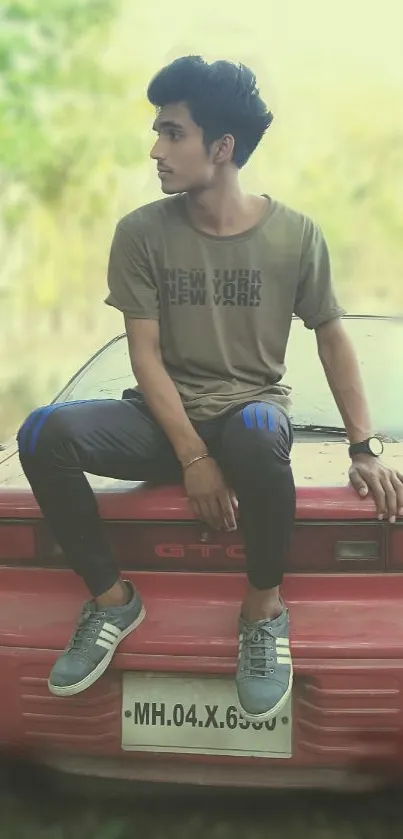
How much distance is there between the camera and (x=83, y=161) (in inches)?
301

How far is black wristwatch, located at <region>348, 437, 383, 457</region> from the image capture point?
177 cm

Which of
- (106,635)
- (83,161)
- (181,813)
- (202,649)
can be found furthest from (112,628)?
Result: (83,161)

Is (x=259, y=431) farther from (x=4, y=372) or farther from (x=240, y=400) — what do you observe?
(x=4, y=372)

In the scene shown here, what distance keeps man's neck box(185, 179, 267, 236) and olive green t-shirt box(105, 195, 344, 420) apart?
0.02 m

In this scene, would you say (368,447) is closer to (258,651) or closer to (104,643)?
(258,651)

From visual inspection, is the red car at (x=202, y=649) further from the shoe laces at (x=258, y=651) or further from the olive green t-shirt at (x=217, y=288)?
the olive green t-shirt at (x=217, y=288)

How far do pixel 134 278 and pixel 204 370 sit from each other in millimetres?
256

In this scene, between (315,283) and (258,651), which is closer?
(258,651)

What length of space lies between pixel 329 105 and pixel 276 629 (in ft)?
21.9

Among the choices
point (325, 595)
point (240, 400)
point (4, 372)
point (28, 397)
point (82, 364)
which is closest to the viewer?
point (325, 595)

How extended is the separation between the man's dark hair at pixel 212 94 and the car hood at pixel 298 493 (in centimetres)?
75

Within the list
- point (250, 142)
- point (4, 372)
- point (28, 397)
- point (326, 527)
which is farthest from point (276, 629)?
point (4, 372)

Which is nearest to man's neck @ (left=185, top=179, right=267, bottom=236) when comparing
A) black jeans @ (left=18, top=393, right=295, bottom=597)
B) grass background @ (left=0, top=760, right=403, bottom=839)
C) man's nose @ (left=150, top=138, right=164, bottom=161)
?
man's nose @ (left=150, top=138, right=164, bottom=161)

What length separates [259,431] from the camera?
5.13 feet
